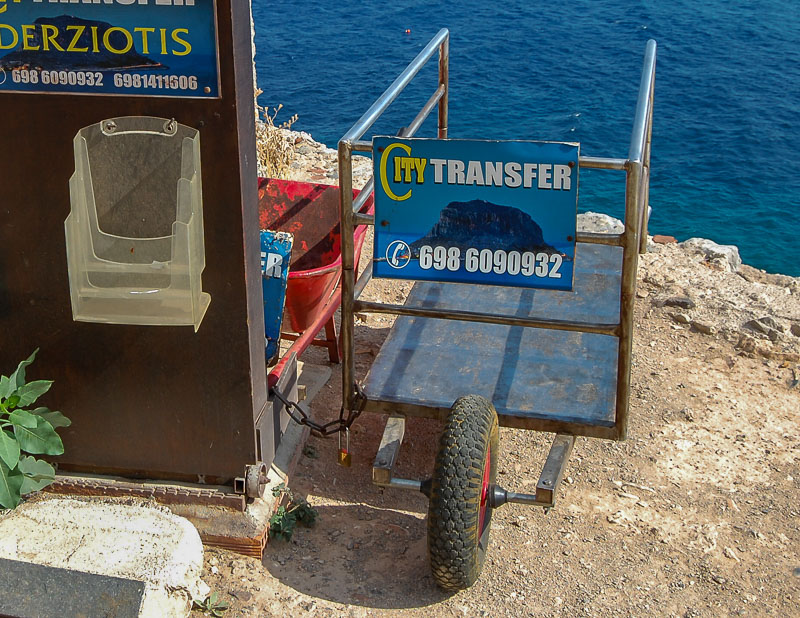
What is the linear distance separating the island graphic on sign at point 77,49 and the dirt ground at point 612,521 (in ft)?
6.45

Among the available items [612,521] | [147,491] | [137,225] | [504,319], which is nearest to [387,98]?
[504,319]

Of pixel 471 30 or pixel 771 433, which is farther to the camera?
pixel 471 30

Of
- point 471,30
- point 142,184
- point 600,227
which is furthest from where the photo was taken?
point 471,30

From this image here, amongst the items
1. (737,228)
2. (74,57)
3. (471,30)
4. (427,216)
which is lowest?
(737,228)

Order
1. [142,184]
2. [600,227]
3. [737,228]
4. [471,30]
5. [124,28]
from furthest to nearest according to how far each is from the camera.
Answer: [471,30] → [737,228] → [600,227] → [142,184] → [124,28]

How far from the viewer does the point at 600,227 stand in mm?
8195

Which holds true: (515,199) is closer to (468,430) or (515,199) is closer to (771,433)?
(468,430)

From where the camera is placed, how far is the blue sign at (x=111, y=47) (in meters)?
3.19

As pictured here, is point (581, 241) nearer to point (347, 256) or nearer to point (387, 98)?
point (347, 256)

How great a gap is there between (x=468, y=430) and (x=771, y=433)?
2.12 meters

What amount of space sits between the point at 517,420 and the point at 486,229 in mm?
929

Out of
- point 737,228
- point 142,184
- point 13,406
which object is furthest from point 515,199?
point 737,228

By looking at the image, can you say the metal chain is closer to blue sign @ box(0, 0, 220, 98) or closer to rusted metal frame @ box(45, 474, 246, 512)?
rusted metal frame @ box(45, 474, 246, 512)

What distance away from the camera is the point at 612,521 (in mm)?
4137
